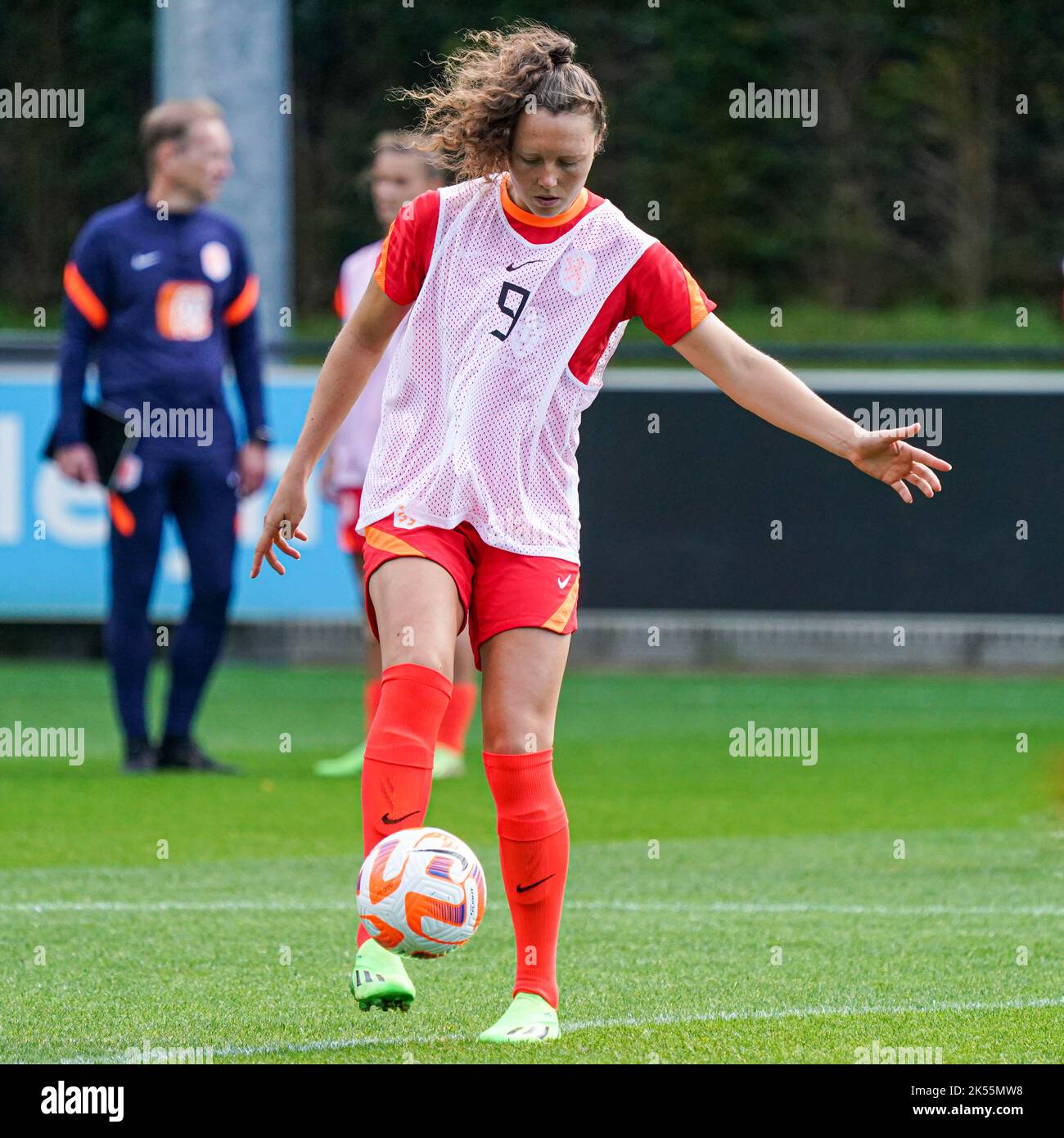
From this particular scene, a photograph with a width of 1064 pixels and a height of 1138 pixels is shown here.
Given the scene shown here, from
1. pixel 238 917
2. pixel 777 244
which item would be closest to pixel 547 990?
pixel 238 917

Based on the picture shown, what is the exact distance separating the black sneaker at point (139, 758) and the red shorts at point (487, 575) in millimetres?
4632

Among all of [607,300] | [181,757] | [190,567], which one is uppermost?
[607,300]

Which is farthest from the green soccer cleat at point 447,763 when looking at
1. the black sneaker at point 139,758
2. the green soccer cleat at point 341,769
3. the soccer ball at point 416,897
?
the soccer ball at point 416,897

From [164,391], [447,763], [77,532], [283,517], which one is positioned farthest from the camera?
[77,532]

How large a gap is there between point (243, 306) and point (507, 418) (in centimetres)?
493

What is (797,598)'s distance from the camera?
11.8 meters

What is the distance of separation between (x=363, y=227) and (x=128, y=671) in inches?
737

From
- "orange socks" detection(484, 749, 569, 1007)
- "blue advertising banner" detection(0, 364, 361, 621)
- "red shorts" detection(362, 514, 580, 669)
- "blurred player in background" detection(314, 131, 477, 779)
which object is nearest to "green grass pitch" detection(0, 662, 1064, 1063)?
"orange socks" detection(484, 749, 569, 1007)

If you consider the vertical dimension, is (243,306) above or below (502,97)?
above

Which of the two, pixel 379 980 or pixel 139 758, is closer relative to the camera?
pixel 379 980

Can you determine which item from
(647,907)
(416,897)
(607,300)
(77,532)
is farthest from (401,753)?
(77,532)

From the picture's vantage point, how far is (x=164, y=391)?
29.9 ft

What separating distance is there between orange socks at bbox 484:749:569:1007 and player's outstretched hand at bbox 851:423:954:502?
87 centimetres

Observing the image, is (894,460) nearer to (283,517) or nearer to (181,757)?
(283,517)
